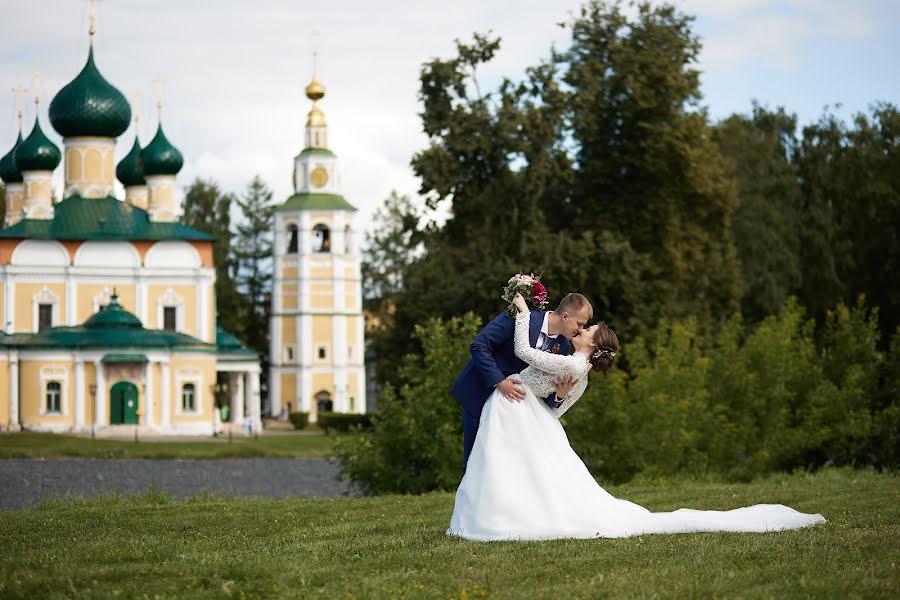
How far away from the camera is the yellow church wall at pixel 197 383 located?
59406 mm

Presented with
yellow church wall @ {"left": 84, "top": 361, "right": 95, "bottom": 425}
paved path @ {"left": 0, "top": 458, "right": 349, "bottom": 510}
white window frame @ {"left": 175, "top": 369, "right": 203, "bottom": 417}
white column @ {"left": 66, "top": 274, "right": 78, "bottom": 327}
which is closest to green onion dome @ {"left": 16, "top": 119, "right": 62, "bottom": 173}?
white column @ {"left": 66, "top": 274, "right": 78, "bottom": 327}

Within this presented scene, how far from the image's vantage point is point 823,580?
27.8ft

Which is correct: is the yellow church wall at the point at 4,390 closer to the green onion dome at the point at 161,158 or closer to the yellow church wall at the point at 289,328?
the green onion dome at the point at 161,158

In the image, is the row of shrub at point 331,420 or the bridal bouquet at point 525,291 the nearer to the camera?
the bridal bouquet at point 525,291

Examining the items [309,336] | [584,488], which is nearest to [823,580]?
[584,488]

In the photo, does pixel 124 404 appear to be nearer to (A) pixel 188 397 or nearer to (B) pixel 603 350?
(A) pixel 188 397

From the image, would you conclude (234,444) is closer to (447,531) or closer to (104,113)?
(104,113)

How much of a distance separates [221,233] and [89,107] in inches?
1079

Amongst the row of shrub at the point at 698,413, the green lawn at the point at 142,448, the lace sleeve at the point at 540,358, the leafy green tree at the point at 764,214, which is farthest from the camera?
the leafy green tree at the point at 764,214

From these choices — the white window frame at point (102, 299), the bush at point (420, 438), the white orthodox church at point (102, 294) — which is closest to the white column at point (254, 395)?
the white orthodox church at point (102, 294)

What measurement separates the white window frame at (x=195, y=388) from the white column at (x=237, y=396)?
641cm

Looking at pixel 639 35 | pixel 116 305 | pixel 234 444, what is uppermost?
pixel 639 35

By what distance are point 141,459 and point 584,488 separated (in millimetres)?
32759

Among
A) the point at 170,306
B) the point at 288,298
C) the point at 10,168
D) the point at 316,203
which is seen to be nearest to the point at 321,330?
the point at 288,298
